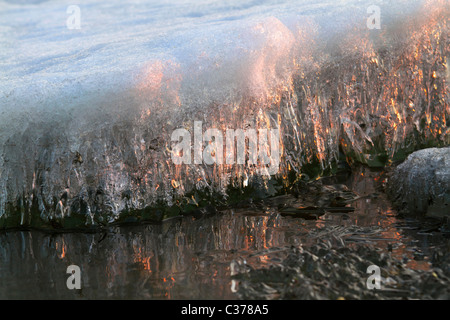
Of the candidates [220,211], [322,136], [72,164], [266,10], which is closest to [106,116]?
[72,164]

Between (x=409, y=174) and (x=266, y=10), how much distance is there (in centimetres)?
153

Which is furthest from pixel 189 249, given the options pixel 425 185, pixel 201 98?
pixel 425 185

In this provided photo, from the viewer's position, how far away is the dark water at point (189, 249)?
5.15ft

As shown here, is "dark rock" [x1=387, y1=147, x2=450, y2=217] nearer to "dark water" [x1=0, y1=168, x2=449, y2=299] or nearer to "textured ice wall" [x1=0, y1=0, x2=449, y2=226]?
"dark water" [x1=0, y1=168, x2=449, y2=299]

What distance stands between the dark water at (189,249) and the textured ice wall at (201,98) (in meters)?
0.15

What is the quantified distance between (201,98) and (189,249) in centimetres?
66

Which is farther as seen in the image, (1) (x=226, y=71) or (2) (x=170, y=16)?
(2) (x=170, y=16)

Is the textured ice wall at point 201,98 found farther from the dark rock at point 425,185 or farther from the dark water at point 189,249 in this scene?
the dark rock at point 425,185

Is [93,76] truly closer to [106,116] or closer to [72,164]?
[106,116]

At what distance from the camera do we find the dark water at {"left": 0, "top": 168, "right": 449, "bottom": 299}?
1.57 m

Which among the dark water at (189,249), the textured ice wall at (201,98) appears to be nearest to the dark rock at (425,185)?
the dark water at (189,249)

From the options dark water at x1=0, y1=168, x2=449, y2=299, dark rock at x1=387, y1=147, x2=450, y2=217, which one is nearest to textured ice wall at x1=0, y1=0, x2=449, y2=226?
dark water at x1=0, y1=168, x2=449, y2=299

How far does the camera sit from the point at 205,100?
88.0 inches

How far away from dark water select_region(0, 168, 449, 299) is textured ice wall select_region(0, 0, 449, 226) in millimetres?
154
